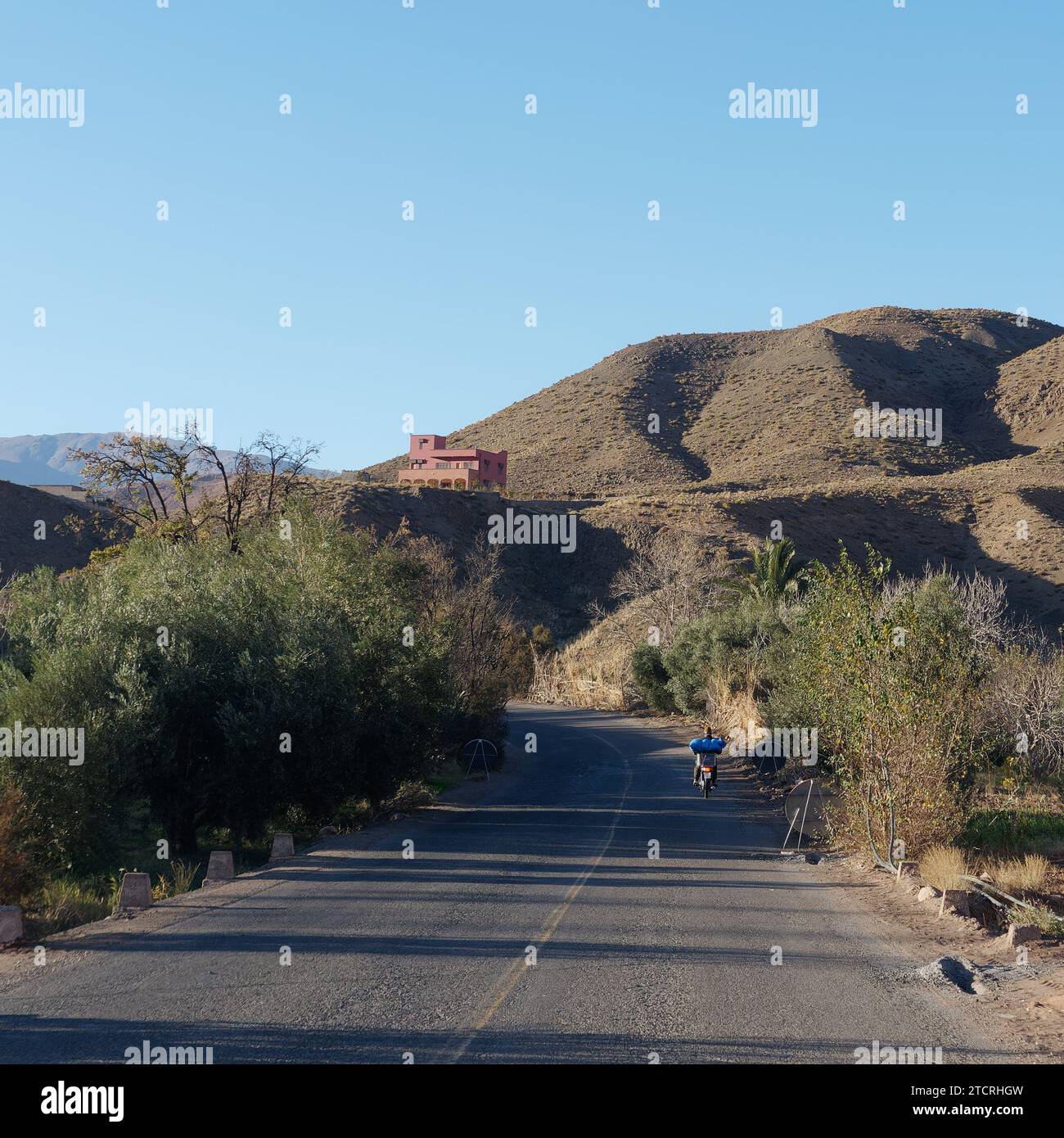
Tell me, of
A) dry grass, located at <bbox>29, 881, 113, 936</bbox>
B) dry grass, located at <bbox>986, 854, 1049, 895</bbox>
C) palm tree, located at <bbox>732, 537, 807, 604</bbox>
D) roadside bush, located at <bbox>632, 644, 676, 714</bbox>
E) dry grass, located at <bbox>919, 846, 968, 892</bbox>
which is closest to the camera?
dry grass, located at <bbox>29, 881, 113, 936</bbox>

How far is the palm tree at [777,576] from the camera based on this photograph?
4144 centimetres

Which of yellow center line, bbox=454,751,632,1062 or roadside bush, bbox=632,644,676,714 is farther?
roadside bush, bbox=632,644,676,714

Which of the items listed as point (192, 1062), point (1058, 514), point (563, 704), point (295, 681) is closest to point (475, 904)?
point (192, 1062)

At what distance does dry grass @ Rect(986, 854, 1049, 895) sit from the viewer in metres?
14.7

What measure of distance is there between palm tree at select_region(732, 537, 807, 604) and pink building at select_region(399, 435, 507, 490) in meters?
44.4

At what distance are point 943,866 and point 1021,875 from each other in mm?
1165

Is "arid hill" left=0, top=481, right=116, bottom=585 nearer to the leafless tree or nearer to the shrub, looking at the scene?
the leafless tree

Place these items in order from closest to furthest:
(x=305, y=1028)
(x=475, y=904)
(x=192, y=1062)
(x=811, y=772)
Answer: (x=192, y=1062), (x=305, y=1028), (x=475, y=904), (x=811, y=772)

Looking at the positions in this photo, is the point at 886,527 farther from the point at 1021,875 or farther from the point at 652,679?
the point at 1021,875

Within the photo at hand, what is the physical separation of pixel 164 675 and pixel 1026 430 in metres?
89.4

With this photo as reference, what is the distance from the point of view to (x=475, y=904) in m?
12.6

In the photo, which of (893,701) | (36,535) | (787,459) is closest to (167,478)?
(893,701)

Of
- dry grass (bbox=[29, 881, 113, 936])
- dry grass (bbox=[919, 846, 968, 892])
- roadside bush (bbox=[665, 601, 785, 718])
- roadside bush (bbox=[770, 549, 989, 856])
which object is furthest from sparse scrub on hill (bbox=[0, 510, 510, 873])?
roadside bush (bbox=[665, 601, 785, 718])

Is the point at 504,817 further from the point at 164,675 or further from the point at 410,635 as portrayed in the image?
the point at 164,675
